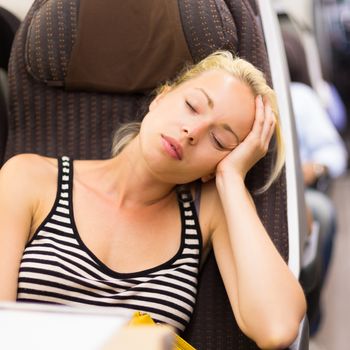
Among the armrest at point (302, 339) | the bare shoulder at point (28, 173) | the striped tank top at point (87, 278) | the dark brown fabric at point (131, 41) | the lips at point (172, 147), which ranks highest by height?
the dark brown fabric at point (131, 41)

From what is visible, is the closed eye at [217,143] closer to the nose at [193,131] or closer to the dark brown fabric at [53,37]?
the nose at [193,131]

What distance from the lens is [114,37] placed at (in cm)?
157

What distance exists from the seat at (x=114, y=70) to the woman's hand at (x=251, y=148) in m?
0.10

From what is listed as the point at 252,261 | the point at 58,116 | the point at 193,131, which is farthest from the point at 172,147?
the point at 58,116

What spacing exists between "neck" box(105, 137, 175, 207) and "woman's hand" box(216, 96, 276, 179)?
0.48 feet

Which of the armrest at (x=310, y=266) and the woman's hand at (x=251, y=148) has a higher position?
the woman's hand at (x=251, y=148)

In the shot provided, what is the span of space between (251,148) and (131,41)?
1.27ft

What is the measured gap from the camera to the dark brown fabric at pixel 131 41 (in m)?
1.55

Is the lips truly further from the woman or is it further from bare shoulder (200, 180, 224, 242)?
bare shoulder (200, 180, 224, 242)

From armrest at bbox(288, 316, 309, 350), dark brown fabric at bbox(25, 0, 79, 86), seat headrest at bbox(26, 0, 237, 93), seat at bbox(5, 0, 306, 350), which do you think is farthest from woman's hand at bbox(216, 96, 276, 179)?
dark brown fabric at bbox(25, 0, 79, 86)

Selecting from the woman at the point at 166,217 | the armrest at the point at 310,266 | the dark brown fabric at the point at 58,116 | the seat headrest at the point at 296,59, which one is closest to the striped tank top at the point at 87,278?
the woman at the point at 166,217

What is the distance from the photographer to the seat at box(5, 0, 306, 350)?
4.96 ft

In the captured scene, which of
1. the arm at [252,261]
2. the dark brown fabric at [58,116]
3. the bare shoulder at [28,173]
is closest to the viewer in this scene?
the arm at [252,261]

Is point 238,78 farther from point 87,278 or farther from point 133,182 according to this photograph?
point 87,278
